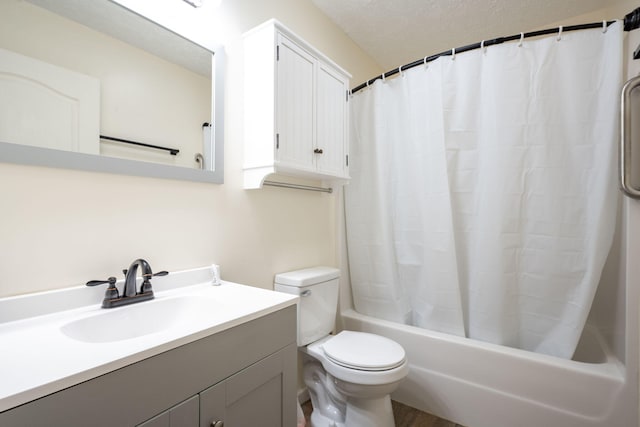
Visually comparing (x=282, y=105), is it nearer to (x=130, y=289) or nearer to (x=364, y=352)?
(x=130, y=289)

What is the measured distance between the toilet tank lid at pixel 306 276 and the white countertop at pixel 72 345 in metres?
0.50

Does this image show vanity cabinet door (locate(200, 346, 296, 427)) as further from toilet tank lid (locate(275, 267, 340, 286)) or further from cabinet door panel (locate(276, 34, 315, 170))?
cabinet door panel (locate(276, 34, 315, 170))

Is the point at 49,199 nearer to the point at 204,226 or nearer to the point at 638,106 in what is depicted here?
the point at 204,226

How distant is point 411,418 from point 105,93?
2.09 meters

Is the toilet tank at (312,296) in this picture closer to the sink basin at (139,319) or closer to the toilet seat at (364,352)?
the toilet seat at (364,352)

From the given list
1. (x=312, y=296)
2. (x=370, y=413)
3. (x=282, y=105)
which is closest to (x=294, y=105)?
(x=282, y=105)

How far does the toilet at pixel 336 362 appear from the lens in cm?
129

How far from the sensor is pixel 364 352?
1389mm

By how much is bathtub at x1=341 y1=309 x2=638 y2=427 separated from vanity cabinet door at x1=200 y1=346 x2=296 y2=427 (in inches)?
39.5

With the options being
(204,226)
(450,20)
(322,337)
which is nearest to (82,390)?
(204,226)

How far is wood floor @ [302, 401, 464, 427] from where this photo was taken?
5.16ft

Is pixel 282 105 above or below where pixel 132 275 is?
above

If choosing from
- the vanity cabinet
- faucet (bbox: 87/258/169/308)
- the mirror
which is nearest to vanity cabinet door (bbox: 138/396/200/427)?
the vanity cabinet

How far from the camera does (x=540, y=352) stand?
1521 mm
